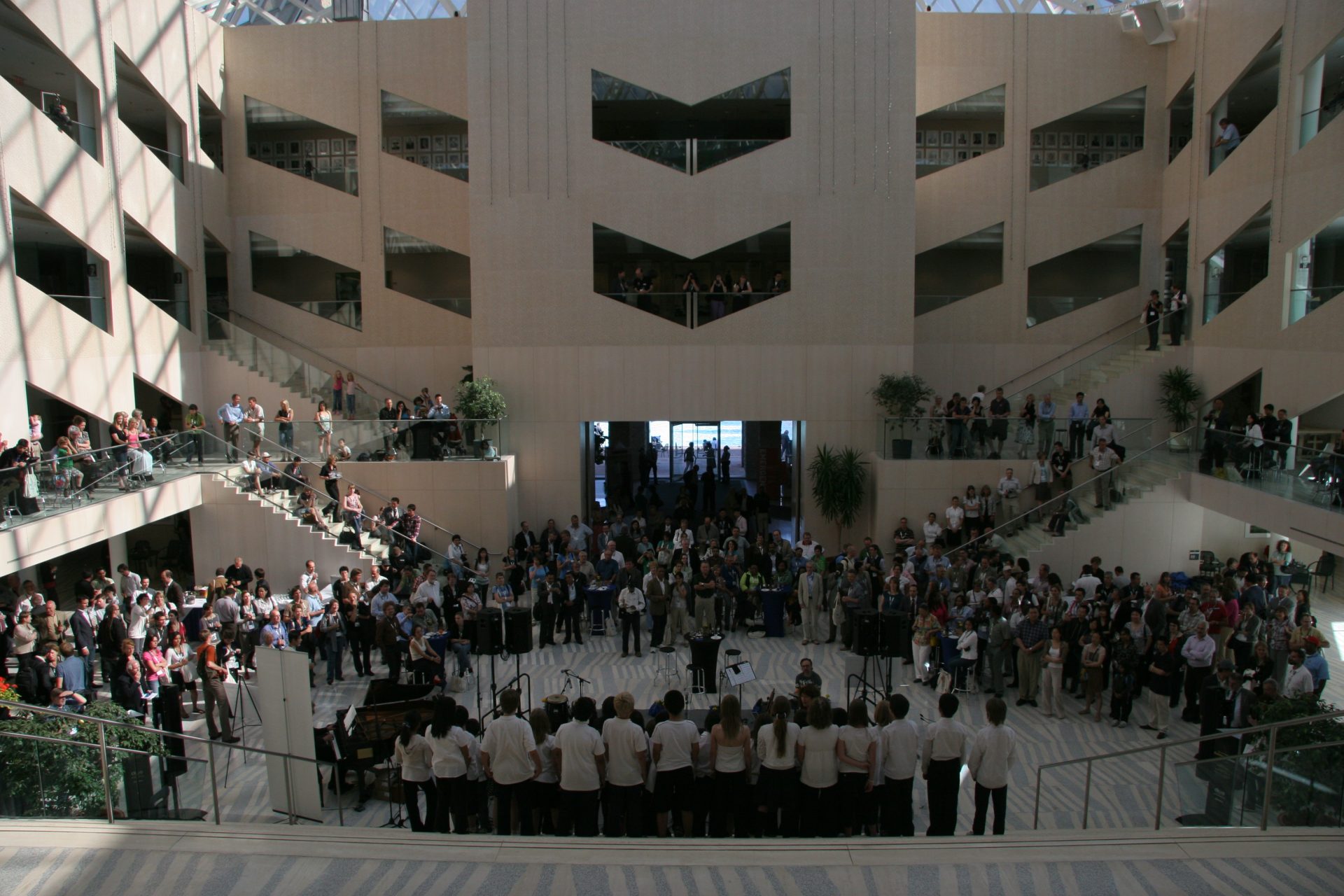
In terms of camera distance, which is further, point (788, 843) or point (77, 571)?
point (77, 571)

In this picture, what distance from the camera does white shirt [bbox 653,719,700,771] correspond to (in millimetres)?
7621

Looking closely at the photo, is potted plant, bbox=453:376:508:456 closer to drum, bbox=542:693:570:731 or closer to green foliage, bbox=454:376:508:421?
green foliage, bbox=454:376:508:421

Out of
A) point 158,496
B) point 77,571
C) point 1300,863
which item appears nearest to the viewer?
point 1300,863

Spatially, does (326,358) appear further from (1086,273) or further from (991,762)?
(991,762)

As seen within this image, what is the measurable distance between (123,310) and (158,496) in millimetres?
4656

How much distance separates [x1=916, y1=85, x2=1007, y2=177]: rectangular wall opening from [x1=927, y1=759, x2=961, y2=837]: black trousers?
19.0m

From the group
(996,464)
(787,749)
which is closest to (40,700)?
(787,749)

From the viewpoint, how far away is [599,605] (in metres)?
16.4

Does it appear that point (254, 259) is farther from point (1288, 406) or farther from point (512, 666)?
point (1288, 406)

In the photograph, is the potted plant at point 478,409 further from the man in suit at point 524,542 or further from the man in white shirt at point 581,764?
the man in white shirt at point 581,764

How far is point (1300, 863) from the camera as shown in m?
6.22

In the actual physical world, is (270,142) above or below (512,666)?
above

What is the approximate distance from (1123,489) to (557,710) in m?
12.7

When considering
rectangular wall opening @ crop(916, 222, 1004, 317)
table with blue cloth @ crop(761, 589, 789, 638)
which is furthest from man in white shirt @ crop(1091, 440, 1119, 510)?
rectangular wall opening @ crop(916, 222, 1004, 317)
